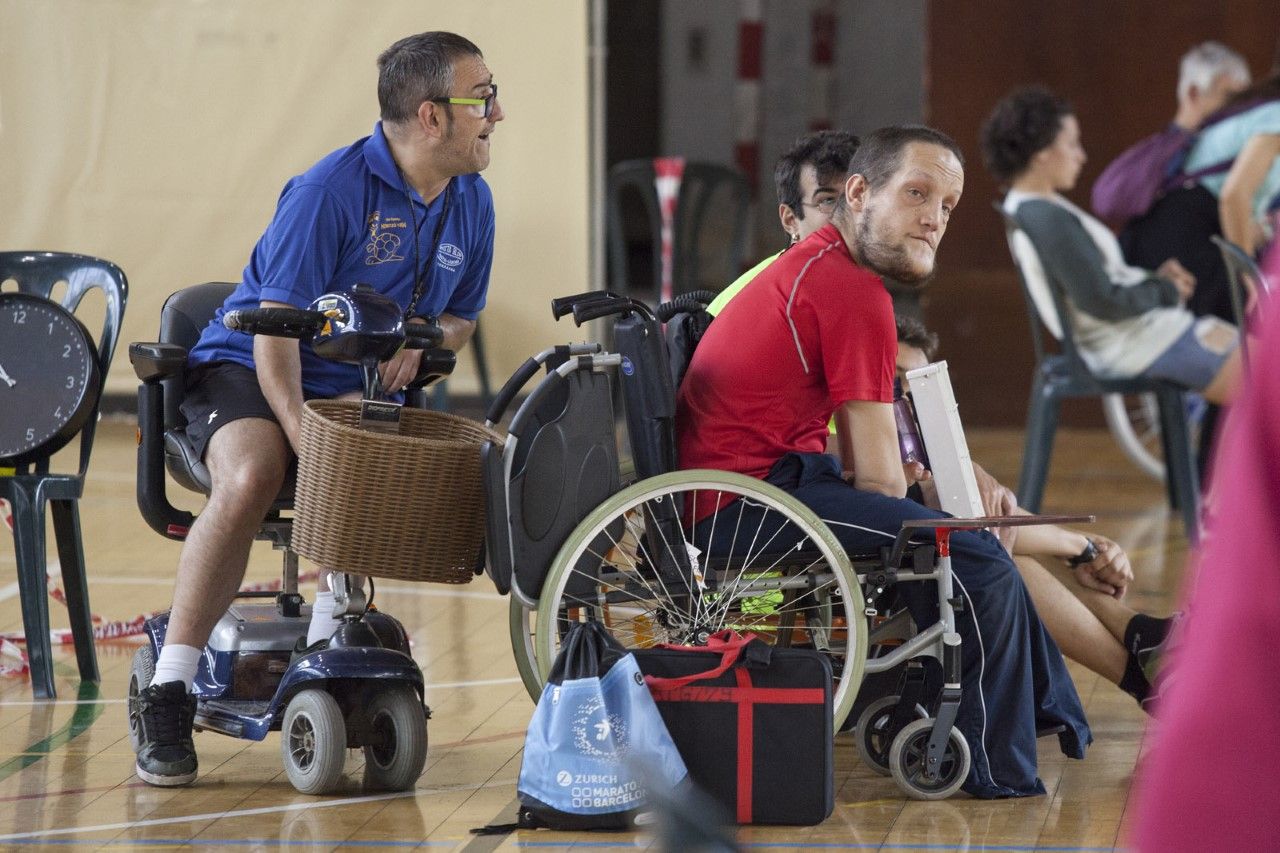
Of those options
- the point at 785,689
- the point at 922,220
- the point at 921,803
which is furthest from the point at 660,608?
the point at 922,220

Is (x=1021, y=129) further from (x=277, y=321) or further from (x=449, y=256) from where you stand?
(x=277, y=321)

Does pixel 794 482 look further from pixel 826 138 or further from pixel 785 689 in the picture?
pixel 826 138

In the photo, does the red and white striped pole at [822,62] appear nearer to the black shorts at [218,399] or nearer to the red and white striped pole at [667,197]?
the red and white striped pole at [667,197]

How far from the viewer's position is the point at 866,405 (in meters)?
2.86

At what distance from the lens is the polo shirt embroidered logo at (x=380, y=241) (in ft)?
10.4

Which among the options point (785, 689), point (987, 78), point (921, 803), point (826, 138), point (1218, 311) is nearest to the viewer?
point (785, 689)

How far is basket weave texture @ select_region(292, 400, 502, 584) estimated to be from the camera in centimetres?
274

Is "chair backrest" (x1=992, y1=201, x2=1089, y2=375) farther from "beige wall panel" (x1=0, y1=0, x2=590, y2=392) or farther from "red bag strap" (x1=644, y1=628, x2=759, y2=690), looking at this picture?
"red bag strap" (x1=644, y1=628, x2=759, y2=690)

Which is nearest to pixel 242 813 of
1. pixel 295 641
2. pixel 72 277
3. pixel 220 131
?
pixel 295 641

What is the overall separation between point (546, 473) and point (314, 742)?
0.59 metres

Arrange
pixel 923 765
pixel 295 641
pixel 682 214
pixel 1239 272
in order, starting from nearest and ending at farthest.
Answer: pixel 923 765 < pixel 295 641 < pixel 1239 272 < pixel 682 214

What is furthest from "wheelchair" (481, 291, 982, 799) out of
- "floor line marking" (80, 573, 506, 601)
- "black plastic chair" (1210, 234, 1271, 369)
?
"black plastic chair" (1210, 234, 1271, 369)

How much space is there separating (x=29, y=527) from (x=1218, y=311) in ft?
13.0

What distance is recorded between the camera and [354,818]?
111 inches
